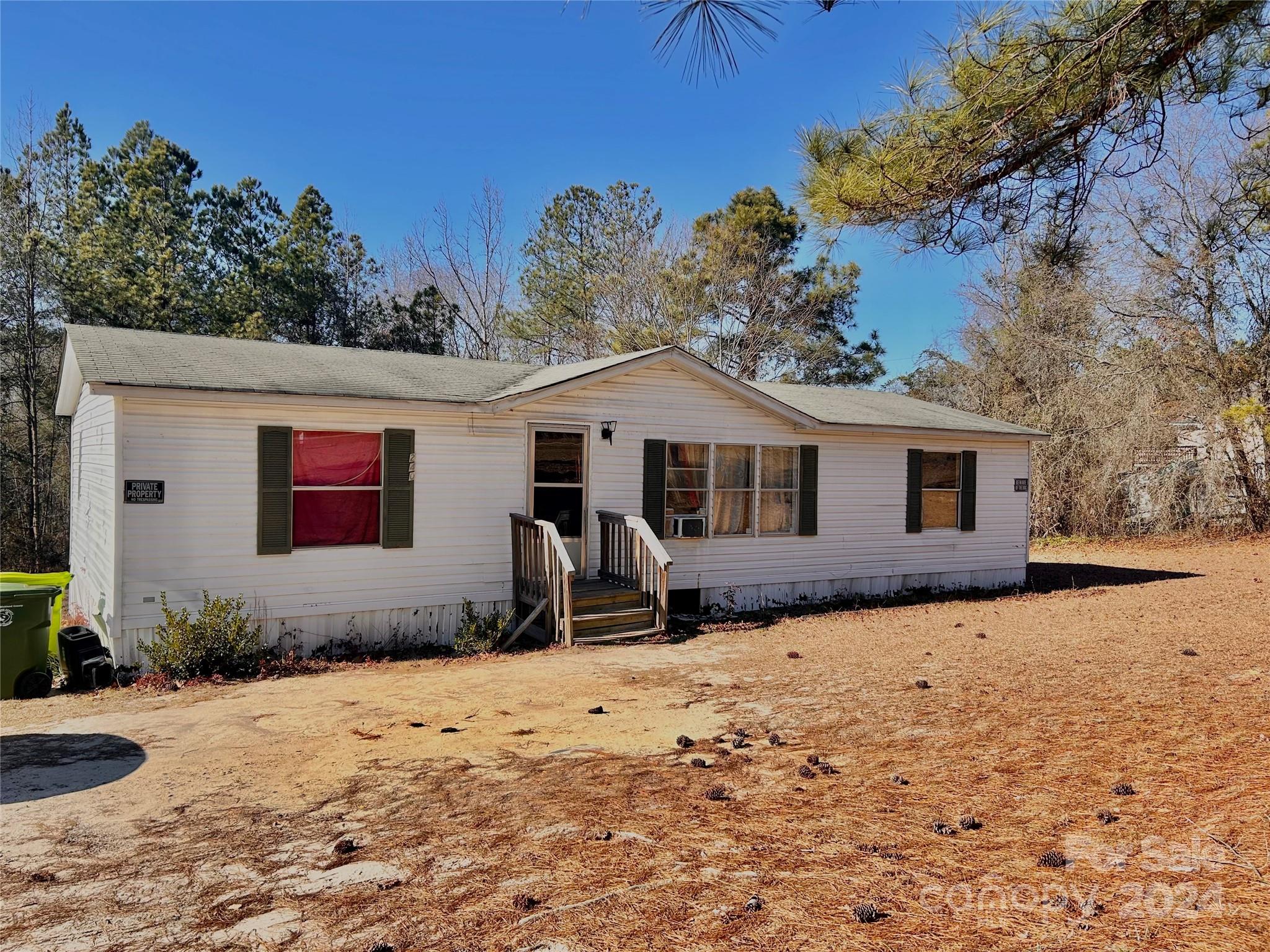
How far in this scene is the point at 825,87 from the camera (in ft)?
20.5

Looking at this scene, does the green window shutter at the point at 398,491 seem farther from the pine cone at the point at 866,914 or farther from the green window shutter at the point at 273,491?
the pine cone at the point at 866,914

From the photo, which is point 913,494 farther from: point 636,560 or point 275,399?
point 275,399

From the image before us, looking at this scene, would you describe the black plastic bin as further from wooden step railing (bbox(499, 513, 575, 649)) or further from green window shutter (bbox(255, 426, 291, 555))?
wooden step railing (bbox(499, 513, 575, 649))

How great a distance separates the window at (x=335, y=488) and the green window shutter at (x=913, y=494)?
859 cm

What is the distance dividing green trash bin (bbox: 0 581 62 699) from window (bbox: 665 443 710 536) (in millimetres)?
7054

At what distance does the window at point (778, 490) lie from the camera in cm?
1168

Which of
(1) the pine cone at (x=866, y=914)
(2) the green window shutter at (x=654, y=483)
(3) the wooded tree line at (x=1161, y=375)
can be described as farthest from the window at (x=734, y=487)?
(3) the wooded tree line at (x=1161, y=375)

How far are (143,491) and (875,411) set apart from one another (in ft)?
35.6

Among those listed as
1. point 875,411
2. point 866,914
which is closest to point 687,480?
point 875,411

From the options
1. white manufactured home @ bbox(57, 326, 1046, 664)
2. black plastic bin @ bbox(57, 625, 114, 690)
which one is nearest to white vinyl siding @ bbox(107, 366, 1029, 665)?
white manufactured home @ bbox(57, 326, 1046, 664)

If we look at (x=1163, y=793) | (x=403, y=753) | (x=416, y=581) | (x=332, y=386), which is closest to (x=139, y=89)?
(x=332, y=386)

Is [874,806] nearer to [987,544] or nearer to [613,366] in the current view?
[613,366]

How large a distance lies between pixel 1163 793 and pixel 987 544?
1070 cm

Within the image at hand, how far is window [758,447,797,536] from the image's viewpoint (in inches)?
460
